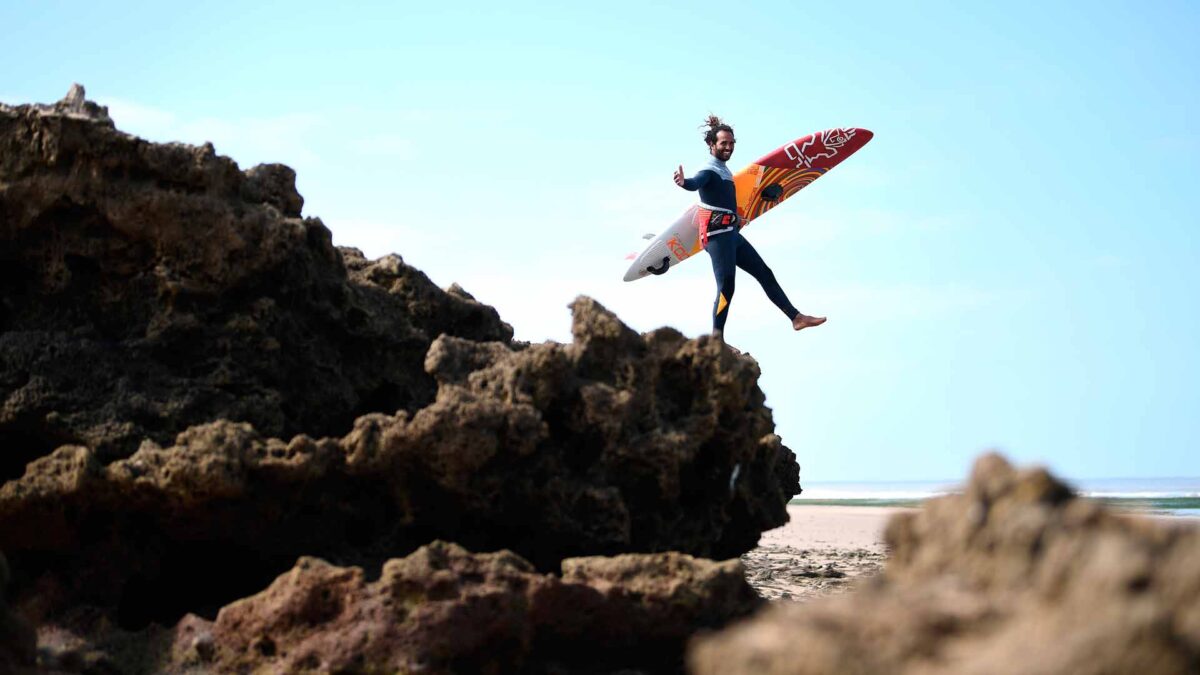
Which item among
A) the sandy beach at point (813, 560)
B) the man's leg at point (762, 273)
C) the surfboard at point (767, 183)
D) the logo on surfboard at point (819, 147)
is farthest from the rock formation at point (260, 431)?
the logo on surfboard at point (819, 147)

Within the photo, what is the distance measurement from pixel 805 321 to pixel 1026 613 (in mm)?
8625

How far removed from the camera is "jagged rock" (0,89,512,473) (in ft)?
20.7

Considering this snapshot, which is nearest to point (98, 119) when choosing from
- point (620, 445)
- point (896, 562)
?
point (620, 445)

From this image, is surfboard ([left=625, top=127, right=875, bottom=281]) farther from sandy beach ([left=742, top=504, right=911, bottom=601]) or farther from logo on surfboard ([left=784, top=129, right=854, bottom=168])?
sandy beach ([left=742, top=504, right=911, bottom=601])

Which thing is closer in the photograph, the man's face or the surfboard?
the man's face

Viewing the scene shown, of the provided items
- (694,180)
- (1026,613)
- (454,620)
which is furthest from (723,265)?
(1026,613)

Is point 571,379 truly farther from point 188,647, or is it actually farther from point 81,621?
point 81,621

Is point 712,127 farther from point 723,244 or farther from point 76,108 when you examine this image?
point 76,108

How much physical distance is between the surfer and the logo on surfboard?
2.08 m

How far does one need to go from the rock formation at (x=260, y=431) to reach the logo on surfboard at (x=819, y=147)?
21.9 ft

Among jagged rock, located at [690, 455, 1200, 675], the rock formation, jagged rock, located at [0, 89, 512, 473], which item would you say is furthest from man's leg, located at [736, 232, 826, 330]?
jagged rock, located at [690, 455, 1200, 675]

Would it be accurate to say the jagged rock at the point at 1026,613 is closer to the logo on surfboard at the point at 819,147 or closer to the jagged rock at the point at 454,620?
the jagged rock at the point at 454,620

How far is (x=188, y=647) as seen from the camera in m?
5.53

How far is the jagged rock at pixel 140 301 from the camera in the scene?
6324 millimetres
